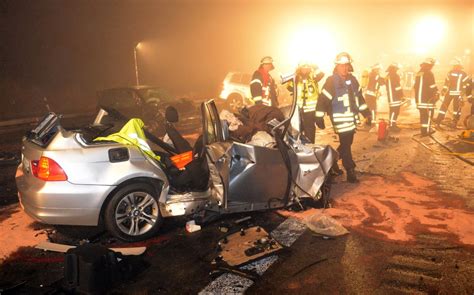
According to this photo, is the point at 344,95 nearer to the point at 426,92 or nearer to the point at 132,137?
the point at 132,137

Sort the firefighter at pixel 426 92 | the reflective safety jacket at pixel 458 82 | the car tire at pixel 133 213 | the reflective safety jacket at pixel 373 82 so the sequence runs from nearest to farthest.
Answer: the car tire at pixel 133 213 → the firefighter at pixel 426 92 → the reflective safety jacket at pixel 458 82 → the reflective safety jacket at pixel 373 82

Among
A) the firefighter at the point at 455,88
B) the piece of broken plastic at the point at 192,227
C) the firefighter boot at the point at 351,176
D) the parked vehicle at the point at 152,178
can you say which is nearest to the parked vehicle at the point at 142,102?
the firefighter boot at the point at 351,176

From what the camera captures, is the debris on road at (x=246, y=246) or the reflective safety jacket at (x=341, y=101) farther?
the reflective safety jacket at (x=341, y=101)

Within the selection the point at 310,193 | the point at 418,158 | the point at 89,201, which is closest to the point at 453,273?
the point at 310,193

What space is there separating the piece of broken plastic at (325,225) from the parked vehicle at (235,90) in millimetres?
12719

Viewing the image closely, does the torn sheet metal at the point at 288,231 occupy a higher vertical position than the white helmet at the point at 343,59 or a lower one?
lower

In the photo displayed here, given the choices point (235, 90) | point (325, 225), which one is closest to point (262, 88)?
point (325, 225)

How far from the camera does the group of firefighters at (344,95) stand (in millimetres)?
7012

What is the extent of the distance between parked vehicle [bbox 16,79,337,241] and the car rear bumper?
0.01 m

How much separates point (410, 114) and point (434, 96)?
5.84 metres

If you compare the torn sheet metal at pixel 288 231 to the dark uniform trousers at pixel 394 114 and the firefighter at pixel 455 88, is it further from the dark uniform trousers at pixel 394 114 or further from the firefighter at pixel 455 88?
the firefighter at pixel 455 88

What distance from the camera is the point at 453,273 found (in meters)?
3.70

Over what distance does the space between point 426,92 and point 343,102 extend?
550cm

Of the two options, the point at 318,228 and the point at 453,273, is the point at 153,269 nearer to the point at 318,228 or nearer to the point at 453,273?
the point at 318,228
